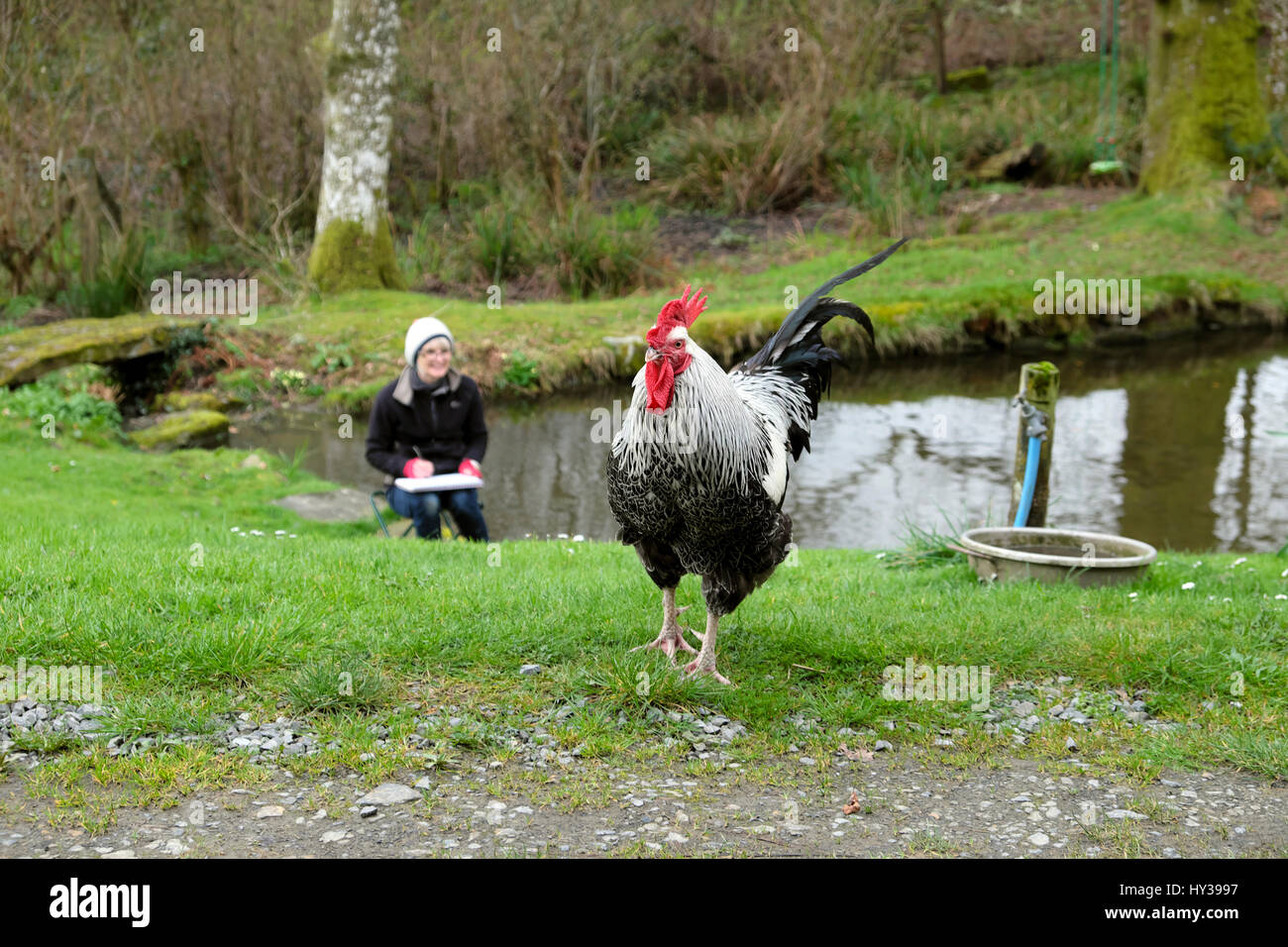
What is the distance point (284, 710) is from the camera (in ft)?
16.2

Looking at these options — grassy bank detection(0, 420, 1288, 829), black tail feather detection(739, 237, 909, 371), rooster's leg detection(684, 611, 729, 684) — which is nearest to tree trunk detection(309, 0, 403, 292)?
grassy bank detection(0, 420, 1288, 829)

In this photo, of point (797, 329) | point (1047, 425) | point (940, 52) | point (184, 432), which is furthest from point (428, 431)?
point (940, 52)

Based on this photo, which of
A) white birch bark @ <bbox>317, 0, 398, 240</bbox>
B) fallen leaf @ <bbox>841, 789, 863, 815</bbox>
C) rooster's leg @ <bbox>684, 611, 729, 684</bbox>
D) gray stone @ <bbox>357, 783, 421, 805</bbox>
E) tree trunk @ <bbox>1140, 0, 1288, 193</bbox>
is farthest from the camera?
tree trunk @ <bbox>1140, 0, 1288, 193</bbox>

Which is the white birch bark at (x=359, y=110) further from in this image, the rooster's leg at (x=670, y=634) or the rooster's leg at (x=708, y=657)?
the rooster's leg at (x=708, y=657)

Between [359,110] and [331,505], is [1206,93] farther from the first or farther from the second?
[331,505]

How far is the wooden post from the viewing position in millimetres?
7727

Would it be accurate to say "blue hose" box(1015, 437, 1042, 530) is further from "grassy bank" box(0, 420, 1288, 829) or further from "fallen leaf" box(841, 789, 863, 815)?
"fallen leaf" box(841, 789, 863, 815)

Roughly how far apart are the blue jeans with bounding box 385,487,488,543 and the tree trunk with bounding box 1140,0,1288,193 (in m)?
16.1

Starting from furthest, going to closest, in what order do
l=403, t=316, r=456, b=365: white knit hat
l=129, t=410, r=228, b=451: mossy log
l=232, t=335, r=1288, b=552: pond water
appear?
l=129, t=410, r=228, b=451: mossy log
l=232, t=335, r=1288, b=552: pond water
l=403, t=316, r=456, b=365: white knit hat

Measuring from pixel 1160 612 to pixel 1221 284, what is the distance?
12.8 m

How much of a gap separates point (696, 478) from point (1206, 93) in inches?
728

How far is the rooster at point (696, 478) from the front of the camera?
484 centimetres

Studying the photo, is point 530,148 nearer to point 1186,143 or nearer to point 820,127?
point 820,127

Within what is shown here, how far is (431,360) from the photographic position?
8422mm
